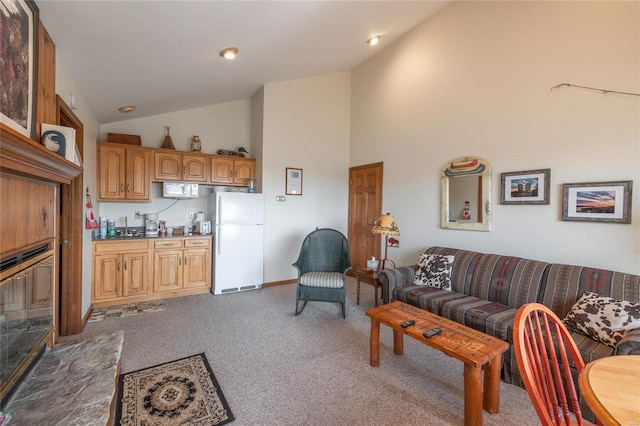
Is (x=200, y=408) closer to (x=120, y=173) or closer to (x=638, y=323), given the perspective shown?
(x=638, y=323)

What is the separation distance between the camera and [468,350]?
5.91 ft

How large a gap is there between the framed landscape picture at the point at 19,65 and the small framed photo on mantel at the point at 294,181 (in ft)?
11.0

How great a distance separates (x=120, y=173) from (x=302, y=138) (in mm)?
2777

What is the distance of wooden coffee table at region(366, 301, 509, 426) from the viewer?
1696 mm

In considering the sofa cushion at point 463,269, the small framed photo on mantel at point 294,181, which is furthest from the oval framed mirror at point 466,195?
the small framed photo on mantel at point 294,181

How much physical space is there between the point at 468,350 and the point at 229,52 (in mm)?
3301

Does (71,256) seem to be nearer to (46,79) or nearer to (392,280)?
(46,79)

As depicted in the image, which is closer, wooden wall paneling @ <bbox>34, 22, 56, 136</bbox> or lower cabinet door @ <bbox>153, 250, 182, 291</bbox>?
wooden wall paneling @ <bbox>34, 22, 56, 136</bbox>

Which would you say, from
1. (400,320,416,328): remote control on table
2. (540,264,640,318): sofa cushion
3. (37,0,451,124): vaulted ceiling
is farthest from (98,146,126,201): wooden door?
(540,264,640,318): sofa cushion

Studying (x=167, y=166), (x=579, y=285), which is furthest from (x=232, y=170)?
(x=579, y=285)

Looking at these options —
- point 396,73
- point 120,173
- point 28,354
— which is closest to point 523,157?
point 396,73

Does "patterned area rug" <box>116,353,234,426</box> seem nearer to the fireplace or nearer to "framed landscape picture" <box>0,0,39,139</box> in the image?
the fireplace

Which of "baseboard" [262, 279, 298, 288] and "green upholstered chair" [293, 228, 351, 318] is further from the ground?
"green upholstered chair" [293, 228, 351, 318]

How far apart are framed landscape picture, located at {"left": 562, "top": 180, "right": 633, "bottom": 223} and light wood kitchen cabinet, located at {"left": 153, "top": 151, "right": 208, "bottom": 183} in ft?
14.8
